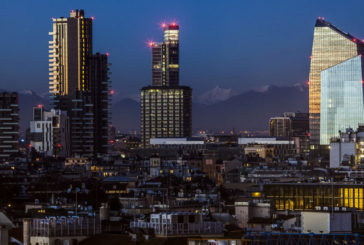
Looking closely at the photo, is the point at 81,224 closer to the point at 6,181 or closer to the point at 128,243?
the point at 128,243

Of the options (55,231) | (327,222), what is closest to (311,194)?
(327,222)

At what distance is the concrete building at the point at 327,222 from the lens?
54.8m

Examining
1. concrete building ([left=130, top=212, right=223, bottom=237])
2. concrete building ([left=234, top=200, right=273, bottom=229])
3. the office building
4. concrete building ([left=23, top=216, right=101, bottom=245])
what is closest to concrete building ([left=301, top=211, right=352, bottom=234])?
concrete building ([left=130, top=212, right=223, bottom=237])

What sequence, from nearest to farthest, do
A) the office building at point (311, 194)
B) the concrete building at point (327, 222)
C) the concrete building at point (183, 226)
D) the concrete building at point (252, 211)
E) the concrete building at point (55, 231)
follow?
1. the concrete building at point (55, 231)
2. the concrete building at point (183, 226)
3. the concrete building at point (327, 222)
4. the concrete building at point (252, 211)
5. the office building at point (311, 194)

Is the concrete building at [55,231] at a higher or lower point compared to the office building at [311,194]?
higher

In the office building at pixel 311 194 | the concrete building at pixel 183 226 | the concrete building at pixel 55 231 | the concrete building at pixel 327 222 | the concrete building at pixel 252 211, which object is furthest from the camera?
the office building at pixel 311 194

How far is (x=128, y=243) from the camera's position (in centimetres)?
4862

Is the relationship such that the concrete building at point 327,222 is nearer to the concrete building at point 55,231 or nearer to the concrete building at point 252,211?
the concrete building at point 55,231

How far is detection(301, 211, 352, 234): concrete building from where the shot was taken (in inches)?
2157

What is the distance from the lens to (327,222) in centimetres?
5562

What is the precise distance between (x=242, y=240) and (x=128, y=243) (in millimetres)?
6993

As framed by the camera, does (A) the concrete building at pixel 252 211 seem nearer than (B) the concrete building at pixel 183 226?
No

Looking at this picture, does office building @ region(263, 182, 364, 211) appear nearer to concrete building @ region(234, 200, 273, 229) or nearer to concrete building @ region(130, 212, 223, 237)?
concrete building @ region(234, 200, 273, 229)

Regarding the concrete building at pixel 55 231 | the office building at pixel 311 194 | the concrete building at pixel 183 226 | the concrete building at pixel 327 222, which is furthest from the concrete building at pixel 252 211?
the concrete building at pixel 55 231
